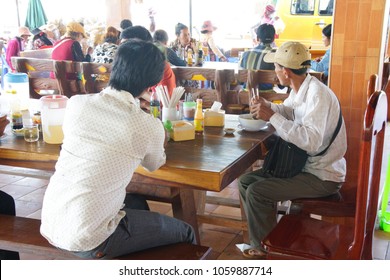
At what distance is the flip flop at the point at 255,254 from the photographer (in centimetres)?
271

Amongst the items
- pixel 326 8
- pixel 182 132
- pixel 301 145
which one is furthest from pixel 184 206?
pixel 326 8

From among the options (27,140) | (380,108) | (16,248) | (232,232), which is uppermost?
(380,108)

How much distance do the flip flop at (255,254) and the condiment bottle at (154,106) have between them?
0.94m

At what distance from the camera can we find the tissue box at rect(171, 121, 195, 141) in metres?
2.43

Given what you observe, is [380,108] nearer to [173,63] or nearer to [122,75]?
[122,75]

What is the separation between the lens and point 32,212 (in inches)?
139

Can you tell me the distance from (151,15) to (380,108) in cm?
730

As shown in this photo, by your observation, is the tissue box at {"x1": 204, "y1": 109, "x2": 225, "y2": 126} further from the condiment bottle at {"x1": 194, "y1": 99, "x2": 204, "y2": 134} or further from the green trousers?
the green trousers

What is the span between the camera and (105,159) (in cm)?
175

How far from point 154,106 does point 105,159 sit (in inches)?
37.4

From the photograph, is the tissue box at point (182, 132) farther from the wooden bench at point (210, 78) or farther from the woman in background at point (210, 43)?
the woman in background at point (210, 43)

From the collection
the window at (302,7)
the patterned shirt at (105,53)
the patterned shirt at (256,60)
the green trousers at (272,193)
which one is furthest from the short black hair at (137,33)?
the window at (302,7)

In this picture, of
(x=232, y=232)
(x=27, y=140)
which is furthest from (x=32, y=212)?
(x=232, y=232)

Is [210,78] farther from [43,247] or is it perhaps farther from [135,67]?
[43,247]
